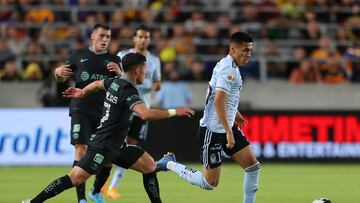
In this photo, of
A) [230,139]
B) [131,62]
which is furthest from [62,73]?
[230,139]

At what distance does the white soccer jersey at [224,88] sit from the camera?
1100 cm

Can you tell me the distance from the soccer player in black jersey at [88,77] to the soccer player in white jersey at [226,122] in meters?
1.68

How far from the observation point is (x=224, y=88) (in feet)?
35.9

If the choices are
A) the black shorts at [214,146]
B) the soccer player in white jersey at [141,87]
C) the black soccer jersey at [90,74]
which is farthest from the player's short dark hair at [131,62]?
the soccer player in white jersey at [141,87]

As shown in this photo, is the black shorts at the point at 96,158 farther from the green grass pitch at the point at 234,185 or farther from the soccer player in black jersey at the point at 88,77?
the green grass pitch at the point at 234,185

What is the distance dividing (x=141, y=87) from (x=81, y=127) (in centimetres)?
237

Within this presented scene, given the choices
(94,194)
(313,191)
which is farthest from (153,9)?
(94,194)

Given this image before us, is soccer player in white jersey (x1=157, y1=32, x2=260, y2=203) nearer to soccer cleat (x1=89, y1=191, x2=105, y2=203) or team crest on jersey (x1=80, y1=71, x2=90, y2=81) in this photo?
soccer cleat (x1=89, y1=191, x2=105, y2=203)

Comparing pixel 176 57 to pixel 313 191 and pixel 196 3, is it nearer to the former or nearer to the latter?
pixel 196 3

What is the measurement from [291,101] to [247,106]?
3.92ft

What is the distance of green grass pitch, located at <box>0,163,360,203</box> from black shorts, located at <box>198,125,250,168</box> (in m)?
2.06

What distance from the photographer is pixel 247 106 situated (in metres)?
23.5

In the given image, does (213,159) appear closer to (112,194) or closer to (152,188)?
(152,188)

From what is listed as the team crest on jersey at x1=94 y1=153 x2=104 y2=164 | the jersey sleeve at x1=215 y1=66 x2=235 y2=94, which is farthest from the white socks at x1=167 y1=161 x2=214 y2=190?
the team crest on jersey at x1=94 y1=153 x2=104 y2=164
